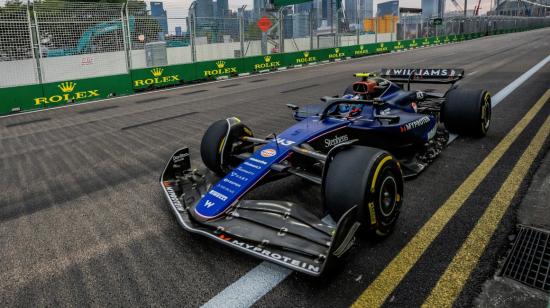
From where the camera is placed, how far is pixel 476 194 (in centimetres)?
393

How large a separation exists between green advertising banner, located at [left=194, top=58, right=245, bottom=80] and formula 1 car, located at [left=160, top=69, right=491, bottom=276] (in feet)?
40.5

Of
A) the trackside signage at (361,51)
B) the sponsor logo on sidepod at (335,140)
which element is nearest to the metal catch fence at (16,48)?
the sponsor logo on sidepod at (335,140)

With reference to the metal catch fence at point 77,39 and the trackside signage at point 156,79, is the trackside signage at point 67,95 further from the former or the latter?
the trackside signage at point 156,79

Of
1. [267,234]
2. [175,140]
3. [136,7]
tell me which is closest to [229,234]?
[267,234]

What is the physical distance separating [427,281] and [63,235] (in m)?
2.98

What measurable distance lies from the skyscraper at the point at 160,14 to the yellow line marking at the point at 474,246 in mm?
14326

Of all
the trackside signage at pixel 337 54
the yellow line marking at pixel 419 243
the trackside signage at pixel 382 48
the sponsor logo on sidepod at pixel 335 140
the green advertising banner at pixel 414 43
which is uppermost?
the green advertising banner at pixel 414 43

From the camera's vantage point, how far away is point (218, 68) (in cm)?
1791

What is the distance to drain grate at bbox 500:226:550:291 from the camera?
2570 millimetres

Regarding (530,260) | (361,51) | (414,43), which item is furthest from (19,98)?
(414,43)

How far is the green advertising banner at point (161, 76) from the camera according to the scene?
1509 centimetres

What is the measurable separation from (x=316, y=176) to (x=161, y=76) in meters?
13.3

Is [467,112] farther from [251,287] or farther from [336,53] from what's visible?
[336,53]

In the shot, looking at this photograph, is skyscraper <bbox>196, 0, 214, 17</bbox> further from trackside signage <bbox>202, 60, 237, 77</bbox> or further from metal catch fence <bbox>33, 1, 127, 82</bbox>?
metal catch fence <bbox>33, 1, 127, 82</bbox>
